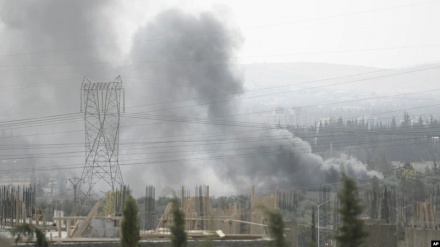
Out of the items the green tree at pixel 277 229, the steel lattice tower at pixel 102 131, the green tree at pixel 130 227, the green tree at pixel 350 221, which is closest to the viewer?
the green tree at pixel 350 221

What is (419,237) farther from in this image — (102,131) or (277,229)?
(102,131)

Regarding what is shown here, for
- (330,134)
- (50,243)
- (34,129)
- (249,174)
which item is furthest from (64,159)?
(50,243)

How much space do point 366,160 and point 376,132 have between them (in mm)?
23042

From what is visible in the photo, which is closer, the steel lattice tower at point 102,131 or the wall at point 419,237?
the wall at point 419,237

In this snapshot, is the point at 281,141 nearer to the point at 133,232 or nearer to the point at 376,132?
the point at 376,132

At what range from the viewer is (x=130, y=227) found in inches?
1075

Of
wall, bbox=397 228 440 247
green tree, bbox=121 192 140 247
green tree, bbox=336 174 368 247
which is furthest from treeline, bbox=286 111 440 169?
green tree, bbox=336 174 368 247

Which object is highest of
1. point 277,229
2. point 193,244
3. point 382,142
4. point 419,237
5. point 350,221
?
point 382,142

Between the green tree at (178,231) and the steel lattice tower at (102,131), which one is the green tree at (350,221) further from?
the steel lattice tower at (102,131)

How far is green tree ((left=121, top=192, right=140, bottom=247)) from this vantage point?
2716cm

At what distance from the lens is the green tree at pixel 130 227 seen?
2716cm

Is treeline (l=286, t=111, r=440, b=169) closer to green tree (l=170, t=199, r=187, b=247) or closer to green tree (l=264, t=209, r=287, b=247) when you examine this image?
green tree (l=170, t=199, r=187, b=247)

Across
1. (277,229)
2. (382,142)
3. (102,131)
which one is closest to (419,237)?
(277,229)

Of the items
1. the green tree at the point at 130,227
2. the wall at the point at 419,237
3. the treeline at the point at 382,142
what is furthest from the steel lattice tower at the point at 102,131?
the treeline at the point at 382,142
